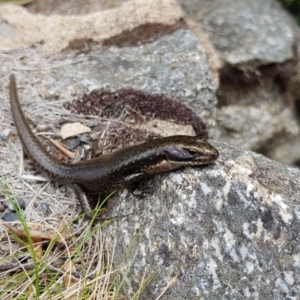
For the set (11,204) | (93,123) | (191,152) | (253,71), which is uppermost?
(191,152)

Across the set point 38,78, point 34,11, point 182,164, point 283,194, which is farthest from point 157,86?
point 34,11

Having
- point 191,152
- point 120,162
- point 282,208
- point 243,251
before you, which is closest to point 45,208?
point 120,162

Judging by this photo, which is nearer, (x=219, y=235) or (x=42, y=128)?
(x=219, y=235)

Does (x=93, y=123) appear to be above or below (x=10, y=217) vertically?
above

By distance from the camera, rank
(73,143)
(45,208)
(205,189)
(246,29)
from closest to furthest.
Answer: (205,189) → (45,208) → (73,143) → (246,29)

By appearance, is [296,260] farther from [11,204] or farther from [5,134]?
[5,134]

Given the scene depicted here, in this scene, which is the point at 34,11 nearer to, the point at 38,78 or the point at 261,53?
the point at 38,78

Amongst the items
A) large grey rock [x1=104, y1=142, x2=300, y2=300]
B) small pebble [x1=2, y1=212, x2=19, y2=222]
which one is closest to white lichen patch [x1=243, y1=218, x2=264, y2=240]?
large grey rock [x1=104, y1=142, x2=300, y2=300]
